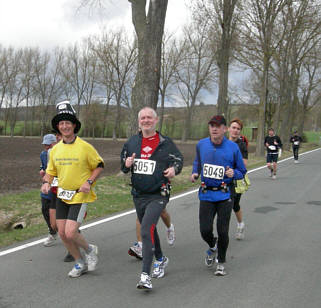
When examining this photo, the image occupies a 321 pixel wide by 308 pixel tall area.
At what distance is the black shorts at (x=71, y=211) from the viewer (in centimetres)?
441

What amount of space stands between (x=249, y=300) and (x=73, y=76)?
6969 centimetres

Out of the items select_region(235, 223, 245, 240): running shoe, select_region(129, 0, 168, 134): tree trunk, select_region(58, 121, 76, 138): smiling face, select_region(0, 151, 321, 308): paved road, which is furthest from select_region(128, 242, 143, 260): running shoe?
select_region(129, 0, 168, 134): tree trunk

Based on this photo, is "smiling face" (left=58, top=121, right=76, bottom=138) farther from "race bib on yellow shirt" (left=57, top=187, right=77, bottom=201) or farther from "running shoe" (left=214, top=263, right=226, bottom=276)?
"running shoe" (left=214, top=263, right=226, bottom=276)

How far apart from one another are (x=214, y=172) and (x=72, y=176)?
1683 mm

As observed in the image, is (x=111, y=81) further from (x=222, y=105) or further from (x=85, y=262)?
(x=85, y=262)

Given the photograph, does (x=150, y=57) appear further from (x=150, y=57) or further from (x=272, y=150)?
(x=272, y=150)

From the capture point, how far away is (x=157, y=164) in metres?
4.34

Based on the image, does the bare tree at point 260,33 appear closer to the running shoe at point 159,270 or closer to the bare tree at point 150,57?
the bare tree at point 150,57

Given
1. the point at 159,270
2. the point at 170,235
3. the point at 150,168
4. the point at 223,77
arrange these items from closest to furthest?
the point at 150,168 → the point at 159,270 → the point at 170,235 → the point at 223,77

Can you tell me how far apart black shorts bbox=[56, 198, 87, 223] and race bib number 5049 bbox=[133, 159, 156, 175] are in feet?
2.53

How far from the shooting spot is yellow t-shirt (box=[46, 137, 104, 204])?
4.43m

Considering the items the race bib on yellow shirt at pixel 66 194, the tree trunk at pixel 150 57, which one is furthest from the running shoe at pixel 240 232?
the tree trunk at pixel 150 57

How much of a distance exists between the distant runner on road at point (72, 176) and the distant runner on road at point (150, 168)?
45cm

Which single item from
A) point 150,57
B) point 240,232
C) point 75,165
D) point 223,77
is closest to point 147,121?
point 75,165
